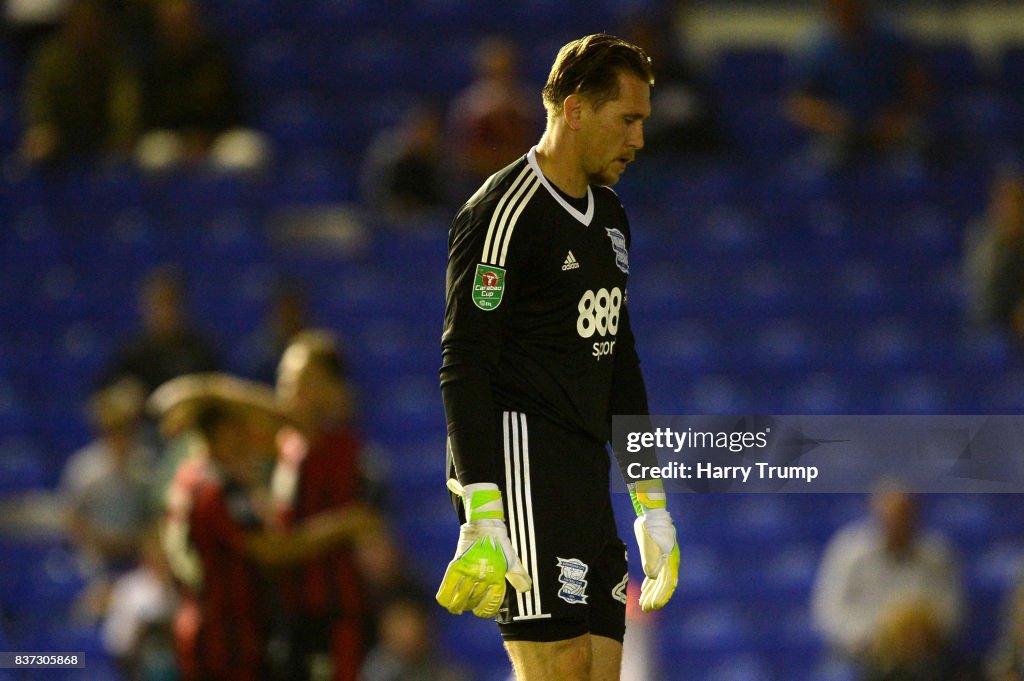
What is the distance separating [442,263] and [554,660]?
6271 mm

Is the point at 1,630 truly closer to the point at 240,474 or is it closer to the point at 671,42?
the point at 240,474

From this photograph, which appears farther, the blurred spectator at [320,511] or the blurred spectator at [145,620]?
the blurred spectator at [145,620]

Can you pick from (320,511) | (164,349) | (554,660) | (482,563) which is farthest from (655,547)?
(164,349)

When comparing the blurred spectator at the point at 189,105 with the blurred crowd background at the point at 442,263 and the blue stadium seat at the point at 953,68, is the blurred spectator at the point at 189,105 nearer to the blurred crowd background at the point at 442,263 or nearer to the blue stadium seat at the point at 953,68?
the blurred crowd background at the point at 442,263

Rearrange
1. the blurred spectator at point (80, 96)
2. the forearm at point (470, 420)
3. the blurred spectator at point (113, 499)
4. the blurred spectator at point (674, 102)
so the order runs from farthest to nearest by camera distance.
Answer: the blurred spectator at point (80, 96), the blurred spectator at point (674, 102), the blurred spectator at point (113, 499), the forearm at point (470, 420)

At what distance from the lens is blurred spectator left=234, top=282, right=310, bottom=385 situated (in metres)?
8.06

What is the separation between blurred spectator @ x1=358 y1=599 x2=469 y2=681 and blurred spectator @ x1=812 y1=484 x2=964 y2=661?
77.9 inches

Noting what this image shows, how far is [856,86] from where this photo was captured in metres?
9.77

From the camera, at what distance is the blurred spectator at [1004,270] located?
876 centimetres

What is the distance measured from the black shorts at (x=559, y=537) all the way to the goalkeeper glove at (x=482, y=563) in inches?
3.5

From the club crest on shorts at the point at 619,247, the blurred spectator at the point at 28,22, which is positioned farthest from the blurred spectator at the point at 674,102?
the club crest on shorts at the point at 619,247

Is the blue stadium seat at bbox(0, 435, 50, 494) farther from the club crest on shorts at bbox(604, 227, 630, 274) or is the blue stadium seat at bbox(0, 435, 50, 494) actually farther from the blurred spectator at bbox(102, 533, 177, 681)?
the club crest on shorts at bbox(604, 227, 630, 274)

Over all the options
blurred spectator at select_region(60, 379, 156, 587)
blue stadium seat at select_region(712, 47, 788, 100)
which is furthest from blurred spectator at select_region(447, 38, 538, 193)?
blurred spectator at select_region(60, 379, 156, 587)

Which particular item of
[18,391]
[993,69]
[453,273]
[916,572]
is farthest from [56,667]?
[993,69]
